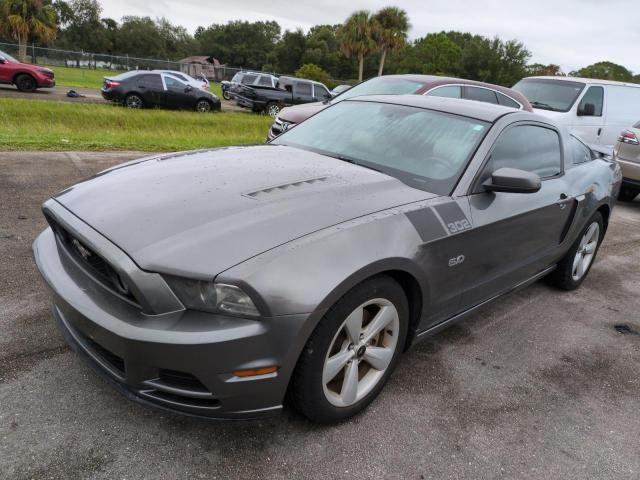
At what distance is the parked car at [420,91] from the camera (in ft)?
23.7

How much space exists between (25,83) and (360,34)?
3420cm

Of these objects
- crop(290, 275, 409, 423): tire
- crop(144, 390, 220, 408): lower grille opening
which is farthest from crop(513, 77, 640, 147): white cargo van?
crop(144, 390, 220, 408): lower grille opening

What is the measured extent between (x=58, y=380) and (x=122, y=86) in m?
16.7

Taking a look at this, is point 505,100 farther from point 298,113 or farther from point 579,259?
point 579,259

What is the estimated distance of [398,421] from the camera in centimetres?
246

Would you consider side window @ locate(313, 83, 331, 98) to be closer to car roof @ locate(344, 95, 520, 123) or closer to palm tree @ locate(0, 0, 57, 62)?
car roof @ locate(344, 95, 520, 123)

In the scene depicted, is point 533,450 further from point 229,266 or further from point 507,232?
point 229,266

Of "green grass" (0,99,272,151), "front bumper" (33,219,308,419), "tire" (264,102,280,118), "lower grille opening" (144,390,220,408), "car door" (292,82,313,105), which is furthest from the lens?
"car door" (292,82,313,105)

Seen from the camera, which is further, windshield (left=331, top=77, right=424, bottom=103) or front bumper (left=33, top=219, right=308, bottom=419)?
windshield (left=331, top=77, right=424, bottom=103)

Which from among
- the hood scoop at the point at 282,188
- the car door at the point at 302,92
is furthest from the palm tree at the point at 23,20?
the hood scoop at the point at 282,188

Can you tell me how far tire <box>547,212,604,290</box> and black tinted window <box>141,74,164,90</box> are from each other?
1657 cm

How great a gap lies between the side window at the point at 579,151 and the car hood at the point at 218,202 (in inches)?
79.4

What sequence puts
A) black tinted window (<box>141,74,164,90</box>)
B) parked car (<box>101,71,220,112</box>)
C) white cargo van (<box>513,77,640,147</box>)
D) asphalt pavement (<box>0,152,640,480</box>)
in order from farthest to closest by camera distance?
black tinted window (<box>141,74,164,90</box>) → parked car (<box>101,71,220,112</box>) → white cargo van (<box>513,77,640,147</box>) → asphalt pavement (<box>0,152,640,480</box>)

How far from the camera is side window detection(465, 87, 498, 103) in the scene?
7.57 meters
